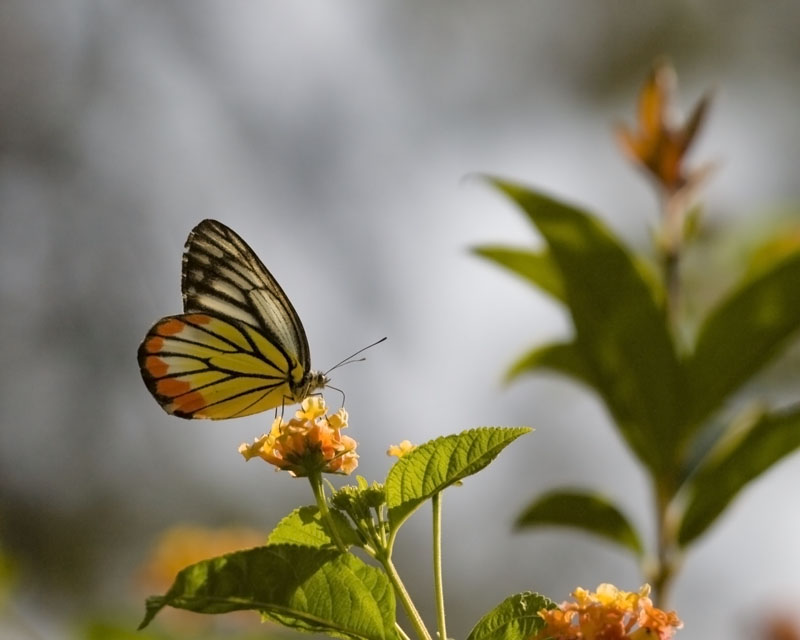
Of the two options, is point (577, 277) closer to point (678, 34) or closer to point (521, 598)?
point (521, 598)

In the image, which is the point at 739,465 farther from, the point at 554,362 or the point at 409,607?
the point at 409,607

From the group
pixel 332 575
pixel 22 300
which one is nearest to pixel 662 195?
pixel 332 575

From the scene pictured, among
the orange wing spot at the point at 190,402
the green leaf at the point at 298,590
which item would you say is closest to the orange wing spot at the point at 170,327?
the orange wing spot at the point at 190,402

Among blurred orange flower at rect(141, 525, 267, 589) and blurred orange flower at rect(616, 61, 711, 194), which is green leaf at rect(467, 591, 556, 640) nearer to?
blurred orange flower at rect(616, 61, 711, 194)

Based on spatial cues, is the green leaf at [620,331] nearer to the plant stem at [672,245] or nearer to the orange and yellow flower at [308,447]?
the plant stem at [672,245]

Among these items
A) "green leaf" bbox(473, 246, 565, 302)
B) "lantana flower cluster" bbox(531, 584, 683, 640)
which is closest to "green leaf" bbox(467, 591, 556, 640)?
"lantana flower cluster" bbox(531, 584, 683, 640)
